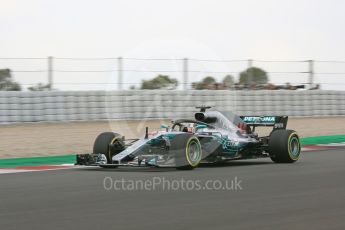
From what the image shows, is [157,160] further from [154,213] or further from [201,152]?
[154,213]

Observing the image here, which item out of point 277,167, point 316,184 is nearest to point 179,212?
point 316,184

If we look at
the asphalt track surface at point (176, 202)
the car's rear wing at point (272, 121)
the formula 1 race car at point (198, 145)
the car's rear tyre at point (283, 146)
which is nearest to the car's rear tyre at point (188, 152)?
the formula 1 race car at point (198, 145)

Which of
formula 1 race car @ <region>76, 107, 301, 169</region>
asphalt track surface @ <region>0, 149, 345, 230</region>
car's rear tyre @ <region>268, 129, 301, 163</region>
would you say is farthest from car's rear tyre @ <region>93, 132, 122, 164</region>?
car's rear tyre @ <region>268, 129, 301, 163</region>

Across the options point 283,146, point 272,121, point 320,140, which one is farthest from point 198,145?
point 320,140

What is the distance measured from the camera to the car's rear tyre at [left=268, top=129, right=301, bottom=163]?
1183 centimetres

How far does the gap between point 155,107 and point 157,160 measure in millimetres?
12259

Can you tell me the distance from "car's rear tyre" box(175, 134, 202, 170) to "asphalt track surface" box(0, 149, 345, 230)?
184 mm

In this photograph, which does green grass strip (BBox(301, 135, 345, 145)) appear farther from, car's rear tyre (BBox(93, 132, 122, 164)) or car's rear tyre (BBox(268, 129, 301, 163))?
car's rear tyre (BBox(93, 132, 122, 164))

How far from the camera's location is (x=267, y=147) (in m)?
12.1

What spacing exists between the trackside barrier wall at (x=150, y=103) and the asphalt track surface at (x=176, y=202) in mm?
9498

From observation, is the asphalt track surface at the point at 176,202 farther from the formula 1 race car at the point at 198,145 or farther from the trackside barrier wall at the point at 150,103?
the trackside barrier wall at the point at 150,103

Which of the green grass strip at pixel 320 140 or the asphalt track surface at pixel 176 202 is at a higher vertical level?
the green grass strip at pixel 320 140

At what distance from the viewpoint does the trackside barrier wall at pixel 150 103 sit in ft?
66.0

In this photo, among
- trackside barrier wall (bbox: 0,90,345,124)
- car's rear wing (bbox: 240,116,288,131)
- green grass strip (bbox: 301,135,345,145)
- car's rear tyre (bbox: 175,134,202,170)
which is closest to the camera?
car's rear tyre (bbox: 175,134,202,170)
